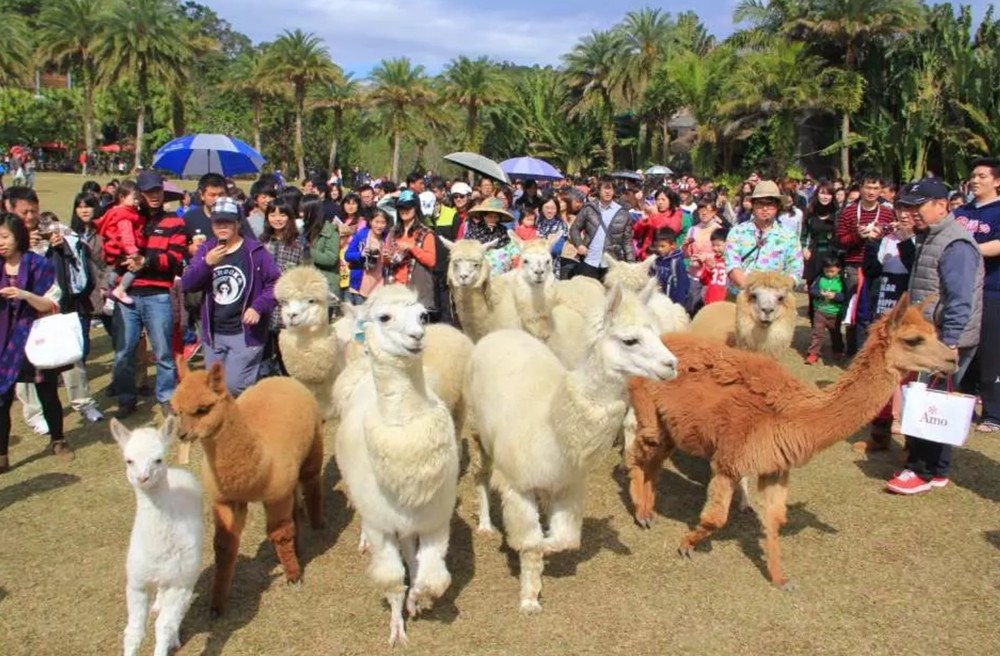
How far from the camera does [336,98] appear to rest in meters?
48.7

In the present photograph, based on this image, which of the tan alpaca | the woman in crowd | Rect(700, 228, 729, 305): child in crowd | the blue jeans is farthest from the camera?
Rect(700, 228, 729, 305): child in crowd

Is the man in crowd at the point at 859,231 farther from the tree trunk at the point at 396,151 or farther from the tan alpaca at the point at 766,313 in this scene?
the tree trunk at the point at 396,151

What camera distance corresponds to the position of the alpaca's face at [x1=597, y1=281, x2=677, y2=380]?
10.8ft

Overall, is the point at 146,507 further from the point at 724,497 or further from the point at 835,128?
the point at 835,128

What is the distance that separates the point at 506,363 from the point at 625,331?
3.79 ft

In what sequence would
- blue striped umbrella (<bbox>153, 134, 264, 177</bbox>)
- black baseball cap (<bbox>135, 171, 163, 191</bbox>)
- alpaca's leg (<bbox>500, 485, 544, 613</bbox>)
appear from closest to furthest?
alpaca's leg (<bbox>500, 485, 544, 613</bbox>)
black baseball cap (<bbox>135, 171, 163, 191</bbox>)
blue striped umbrella (<bbox>153, 134, 264, 177</bbox>)

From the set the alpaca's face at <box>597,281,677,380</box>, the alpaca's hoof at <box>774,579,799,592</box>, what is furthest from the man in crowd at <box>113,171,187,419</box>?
the alpaca's hoof at <box>774,579,799,592</box>

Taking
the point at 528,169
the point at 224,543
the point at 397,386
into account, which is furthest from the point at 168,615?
the point at 528,169

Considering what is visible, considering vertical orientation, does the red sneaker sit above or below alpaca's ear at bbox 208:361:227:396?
below

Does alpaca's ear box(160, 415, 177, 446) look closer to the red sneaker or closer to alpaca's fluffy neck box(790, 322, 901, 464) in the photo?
alpaca's fluffy neck box(790, 322, 901, 464)

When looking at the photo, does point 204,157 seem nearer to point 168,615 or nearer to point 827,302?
point 827,302

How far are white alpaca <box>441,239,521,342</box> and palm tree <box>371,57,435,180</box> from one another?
40.3 meters

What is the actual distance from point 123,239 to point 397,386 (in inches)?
169

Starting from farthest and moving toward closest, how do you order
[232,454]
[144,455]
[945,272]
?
1. [945,272]
2. [232,454]
3. [144,455]
